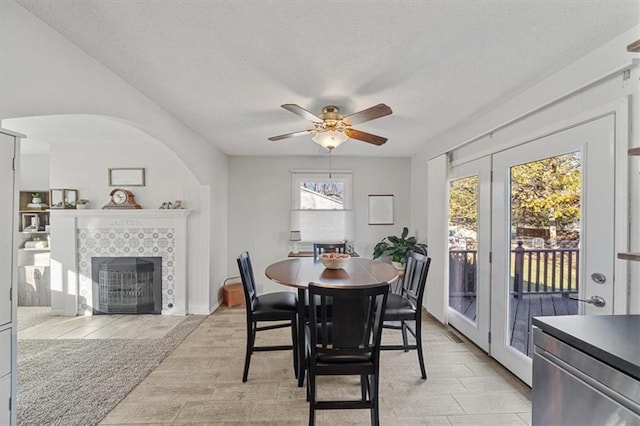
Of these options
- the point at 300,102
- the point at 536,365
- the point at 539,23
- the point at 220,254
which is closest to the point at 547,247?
the point at 536,365

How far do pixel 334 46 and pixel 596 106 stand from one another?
1637mm

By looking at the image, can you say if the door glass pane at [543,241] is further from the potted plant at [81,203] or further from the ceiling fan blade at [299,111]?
the potted plant at [81,203]

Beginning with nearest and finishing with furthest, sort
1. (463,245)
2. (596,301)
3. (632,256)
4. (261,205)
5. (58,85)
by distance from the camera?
(632,256) < (58,85) < (596,301) < (463,245) < (261,205)

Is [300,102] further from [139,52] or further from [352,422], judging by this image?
[352,422]

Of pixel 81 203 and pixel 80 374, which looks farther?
pixel 81 203

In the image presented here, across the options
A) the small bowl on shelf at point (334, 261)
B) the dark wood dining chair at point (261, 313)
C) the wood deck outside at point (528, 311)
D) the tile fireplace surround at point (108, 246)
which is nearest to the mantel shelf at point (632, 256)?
the wood deck outside at point (528, 311)

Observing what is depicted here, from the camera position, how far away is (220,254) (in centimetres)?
454

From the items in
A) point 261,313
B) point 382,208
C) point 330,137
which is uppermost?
point 330,137

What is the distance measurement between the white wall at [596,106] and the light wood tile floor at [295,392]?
3.79 ft

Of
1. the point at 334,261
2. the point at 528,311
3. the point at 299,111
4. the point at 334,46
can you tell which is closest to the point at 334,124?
the point at 299,111

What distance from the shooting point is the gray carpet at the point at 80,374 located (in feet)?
6.80

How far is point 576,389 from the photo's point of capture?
1061 millimetres

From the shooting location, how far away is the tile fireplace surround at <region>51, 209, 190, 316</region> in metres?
4.04

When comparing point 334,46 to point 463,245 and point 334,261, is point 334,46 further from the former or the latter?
point 463,245
